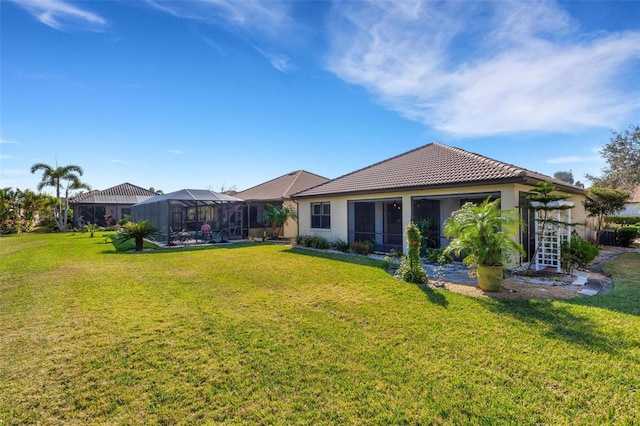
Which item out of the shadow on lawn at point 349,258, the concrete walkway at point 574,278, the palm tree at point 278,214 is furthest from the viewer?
the palm tree at point 278,214

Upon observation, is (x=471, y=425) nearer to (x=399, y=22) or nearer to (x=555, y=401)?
(x=555, y=401)

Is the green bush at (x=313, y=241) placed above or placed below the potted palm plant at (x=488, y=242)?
below

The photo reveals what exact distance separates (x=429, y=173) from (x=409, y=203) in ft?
4.73

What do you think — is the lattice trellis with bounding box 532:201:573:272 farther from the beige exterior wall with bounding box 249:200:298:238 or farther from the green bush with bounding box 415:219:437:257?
the beige exterior wall with bounding box 249:200:298:238

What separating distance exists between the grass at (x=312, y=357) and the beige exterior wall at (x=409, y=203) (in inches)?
141

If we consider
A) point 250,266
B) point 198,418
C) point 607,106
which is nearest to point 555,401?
point 198,418

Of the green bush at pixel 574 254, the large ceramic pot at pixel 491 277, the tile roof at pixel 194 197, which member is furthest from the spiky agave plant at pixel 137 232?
the green bush at pixel 574 254

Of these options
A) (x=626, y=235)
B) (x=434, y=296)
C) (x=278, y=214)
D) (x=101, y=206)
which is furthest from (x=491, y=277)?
(x=101, y=206)

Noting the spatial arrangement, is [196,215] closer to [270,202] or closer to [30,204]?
[270,202]

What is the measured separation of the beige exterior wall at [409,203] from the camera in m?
9.30

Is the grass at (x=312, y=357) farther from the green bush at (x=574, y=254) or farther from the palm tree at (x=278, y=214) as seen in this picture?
the palm tree at (x=278, y=214)

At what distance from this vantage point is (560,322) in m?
4.91

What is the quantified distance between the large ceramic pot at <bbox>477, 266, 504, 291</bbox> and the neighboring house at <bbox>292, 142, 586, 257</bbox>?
8.39 ft

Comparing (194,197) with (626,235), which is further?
(194,197)
